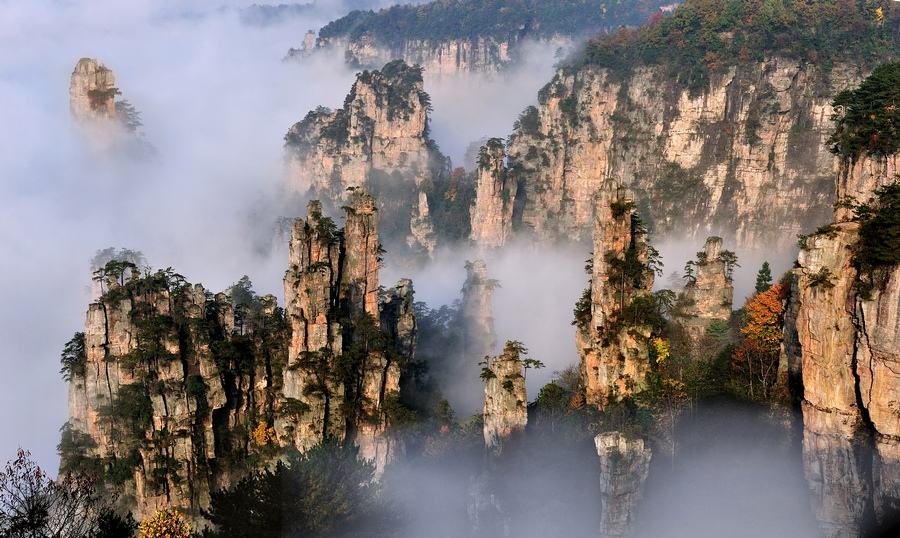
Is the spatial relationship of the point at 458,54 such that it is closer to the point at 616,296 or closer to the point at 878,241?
the point at 616,296

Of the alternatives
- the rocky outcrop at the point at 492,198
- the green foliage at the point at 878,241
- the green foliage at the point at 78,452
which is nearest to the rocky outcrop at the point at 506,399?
the green foliage at the point at 878,241

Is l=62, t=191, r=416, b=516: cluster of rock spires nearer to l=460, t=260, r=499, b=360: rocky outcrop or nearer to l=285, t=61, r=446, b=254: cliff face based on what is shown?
l=460, t=260, r=499, b=360: rocky outcrop

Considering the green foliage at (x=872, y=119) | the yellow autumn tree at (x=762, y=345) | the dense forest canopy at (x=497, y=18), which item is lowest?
the yellow autumn tree at (x=762, y=345)

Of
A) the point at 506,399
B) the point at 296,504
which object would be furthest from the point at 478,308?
the point at 296,504

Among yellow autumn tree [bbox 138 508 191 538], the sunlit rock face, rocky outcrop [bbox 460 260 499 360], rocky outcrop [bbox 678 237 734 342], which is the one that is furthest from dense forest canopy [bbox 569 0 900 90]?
yellow autumn tree [bbox 138 508 191 538]

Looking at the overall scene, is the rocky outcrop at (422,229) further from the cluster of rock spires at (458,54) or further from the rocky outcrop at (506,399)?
the rocky outcrop at (506,399)
